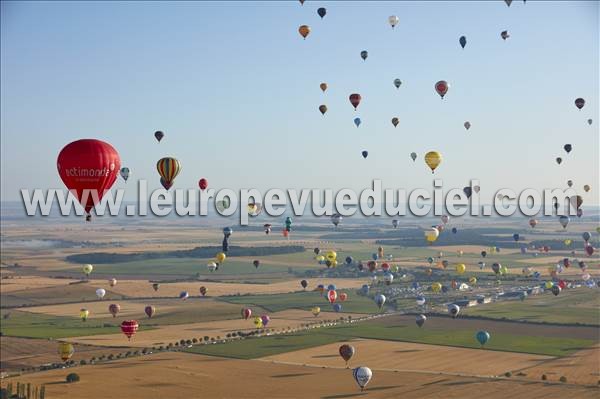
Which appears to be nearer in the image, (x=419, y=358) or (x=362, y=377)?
(x=362, y=377)

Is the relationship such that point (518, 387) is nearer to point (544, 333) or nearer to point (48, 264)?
point (544, 333)

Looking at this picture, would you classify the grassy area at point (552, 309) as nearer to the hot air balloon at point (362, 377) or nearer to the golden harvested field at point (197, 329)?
the golden harvested field at point (197, 329)

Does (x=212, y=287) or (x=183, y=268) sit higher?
(x=183, y=268)

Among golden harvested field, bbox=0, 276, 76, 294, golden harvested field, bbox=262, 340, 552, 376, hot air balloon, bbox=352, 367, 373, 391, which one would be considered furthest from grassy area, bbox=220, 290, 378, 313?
hot air balloon, bbox=352, 367, 373, 391

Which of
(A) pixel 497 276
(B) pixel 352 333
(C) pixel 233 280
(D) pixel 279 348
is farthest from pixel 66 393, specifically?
(A) pixel 497 276

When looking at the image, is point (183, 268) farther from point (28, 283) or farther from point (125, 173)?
point (125, 173)

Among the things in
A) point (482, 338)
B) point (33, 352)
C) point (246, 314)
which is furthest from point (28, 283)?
point (482, 338)

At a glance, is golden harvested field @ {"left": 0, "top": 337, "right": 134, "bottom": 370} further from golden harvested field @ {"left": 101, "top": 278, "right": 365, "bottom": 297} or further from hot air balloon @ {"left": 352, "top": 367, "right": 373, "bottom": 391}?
golden harvested field @ {"left": 101, "top": 278, "right": 365, "bottom": 297}
